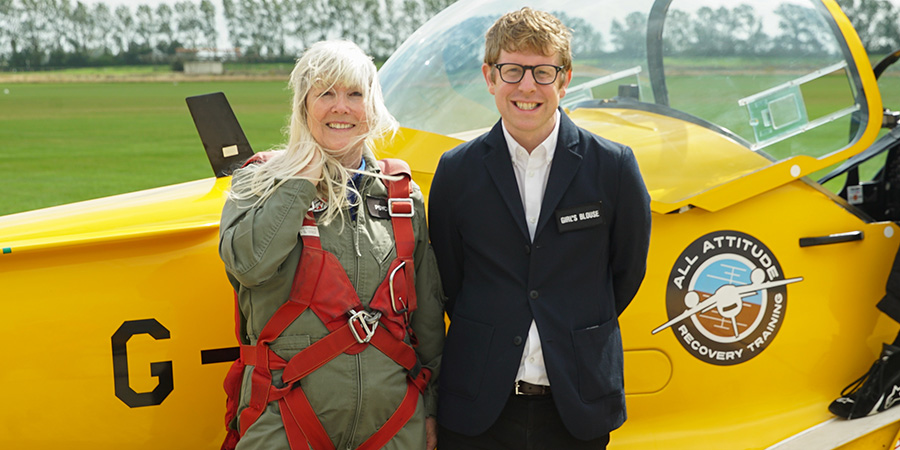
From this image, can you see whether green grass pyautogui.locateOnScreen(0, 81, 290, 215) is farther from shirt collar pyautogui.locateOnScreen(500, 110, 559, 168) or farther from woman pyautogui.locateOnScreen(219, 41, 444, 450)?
shirt collar pyautogui.locateOnScreen(500, 110, 559, 168)

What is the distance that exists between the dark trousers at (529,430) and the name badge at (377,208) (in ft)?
1.97

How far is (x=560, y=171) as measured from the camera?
2025 mm

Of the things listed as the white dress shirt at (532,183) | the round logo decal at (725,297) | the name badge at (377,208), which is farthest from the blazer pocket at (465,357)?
the round logo decal at (725,297)

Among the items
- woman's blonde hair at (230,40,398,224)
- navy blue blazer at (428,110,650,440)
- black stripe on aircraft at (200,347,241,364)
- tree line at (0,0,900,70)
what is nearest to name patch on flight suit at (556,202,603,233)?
navy blue blazer at (428,110,650,440)

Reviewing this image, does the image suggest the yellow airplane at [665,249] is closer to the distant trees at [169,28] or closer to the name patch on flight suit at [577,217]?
the name patch on flight suit at [577,217]

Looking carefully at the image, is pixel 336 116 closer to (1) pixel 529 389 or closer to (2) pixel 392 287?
(2) pixel 392 287

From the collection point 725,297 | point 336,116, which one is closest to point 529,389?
point 336,116

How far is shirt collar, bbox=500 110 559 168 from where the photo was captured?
2051 millimetres

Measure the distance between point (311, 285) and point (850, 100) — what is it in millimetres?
2279

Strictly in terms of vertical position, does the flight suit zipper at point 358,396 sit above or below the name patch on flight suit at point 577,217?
below

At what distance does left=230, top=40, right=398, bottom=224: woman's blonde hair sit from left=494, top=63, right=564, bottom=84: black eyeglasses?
0.35 meters

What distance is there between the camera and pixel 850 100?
2.96 meters

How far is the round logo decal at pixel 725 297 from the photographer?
2635 mm

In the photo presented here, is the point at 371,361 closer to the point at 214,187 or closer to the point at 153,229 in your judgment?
the point at 153,229
